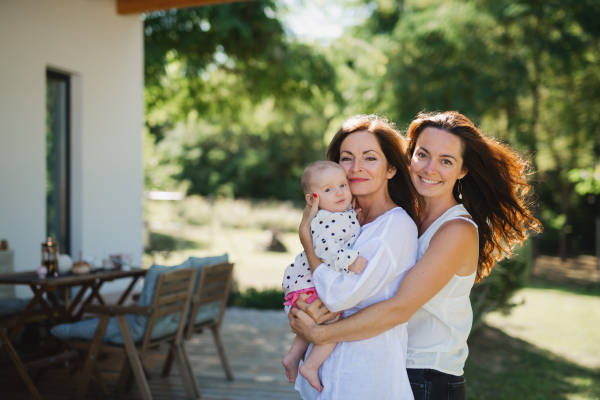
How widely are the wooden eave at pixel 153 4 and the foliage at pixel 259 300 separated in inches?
178

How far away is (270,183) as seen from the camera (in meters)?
33.1

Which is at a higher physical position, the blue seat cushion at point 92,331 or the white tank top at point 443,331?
the white tank top at point 443,331

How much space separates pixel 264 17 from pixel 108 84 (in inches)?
115

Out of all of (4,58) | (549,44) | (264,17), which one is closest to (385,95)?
(549,44)

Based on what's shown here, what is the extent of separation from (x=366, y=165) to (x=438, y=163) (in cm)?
27

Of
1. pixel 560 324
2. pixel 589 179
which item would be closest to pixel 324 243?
pixel 589 179

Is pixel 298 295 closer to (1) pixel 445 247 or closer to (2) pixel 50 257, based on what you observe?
(1) pixel 445 247

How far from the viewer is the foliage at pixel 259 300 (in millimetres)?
8227

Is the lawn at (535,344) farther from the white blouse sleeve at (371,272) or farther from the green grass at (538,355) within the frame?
the white blouse sleeve at (371,272)

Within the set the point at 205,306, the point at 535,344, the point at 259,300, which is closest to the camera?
the point at 205,306

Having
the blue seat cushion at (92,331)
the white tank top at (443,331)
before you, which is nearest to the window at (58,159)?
the blue seat cushion at (92,331)

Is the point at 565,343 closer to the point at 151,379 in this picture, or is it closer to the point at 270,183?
the point at 151,379

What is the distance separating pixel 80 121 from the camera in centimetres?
594

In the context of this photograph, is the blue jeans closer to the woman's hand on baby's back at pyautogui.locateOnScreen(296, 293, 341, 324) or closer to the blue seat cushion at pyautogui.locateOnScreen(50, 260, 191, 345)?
the woman's hand on baby's back at pyautogui.locateOnScreen(296, 293, 341, 324)
